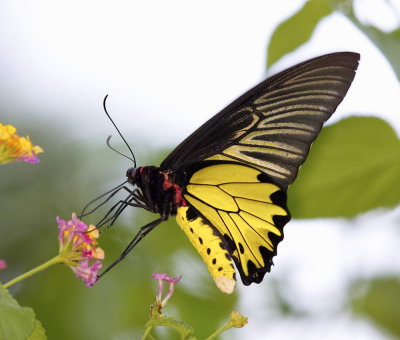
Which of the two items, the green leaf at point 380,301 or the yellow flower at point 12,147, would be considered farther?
the green leaf at point 380,301

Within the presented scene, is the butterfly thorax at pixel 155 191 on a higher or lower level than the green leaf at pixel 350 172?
higher

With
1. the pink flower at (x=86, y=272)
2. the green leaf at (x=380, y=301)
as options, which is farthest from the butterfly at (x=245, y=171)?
the green leaf at (x=380, y=301)

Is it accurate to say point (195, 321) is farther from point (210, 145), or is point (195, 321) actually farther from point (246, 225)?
point (210, 145)

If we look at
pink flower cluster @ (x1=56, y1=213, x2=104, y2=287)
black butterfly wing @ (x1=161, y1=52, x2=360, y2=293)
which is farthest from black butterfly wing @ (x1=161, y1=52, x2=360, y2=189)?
pink flower cluster @ (x1=56, y1=213, x2=104, y2=287)

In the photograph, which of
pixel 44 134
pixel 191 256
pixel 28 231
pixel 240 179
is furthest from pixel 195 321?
pixel 44 134

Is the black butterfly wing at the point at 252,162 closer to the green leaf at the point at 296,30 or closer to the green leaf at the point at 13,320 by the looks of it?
the green leaf at the point at 296,30

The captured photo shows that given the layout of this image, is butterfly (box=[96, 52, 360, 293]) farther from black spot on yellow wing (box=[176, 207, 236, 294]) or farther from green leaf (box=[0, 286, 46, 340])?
green leaf (box=[0, 286, 46, 340])

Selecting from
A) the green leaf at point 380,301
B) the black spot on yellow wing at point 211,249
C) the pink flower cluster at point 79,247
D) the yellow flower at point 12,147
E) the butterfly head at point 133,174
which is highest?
the yellow flower at point 12,147

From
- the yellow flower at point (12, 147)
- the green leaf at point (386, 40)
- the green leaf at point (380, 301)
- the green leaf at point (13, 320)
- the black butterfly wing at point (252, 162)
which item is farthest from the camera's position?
the green leaf at point (380, 301)
